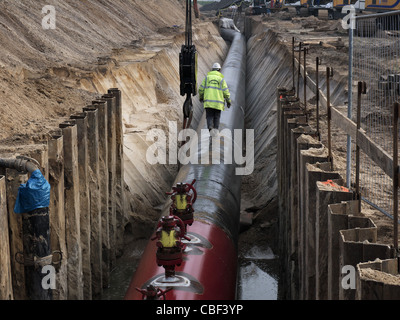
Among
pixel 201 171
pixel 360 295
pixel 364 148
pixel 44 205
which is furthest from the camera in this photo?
pixel 201 171

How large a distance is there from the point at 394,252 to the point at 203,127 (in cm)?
1014

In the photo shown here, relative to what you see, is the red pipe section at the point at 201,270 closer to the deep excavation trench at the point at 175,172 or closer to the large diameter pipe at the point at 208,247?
the large diameter pipe at the point at 208,247

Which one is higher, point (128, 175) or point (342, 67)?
point (342, 67)

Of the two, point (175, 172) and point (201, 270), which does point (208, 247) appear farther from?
point (175, 172)

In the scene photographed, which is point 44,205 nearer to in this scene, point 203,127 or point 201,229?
point 201,229

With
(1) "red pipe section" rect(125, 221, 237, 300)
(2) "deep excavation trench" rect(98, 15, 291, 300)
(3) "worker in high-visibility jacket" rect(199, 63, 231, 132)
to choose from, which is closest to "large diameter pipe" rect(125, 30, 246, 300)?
(1) "red pipe section" rect(125, 221, 237, 300)

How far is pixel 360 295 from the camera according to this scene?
4828 millimetres

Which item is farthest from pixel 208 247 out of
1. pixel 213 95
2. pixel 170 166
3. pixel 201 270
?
pixel 170 166

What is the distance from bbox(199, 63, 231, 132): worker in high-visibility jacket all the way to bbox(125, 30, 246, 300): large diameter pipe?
1.19m

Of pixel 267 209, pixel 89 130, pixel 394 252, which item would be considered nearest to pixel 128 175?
pixel 267 209

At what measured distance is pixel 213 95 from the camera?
47.8 ft

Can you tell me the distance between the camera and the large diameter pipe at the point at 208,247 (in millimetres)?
8055

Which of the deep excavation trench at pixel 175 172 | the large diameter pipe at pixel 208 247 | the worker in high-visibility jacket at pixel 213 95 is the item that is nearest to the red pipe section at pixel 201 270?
the large diameter pipe at pixel 208 247

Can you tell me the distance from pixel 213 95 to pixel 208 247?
6.07 metres
